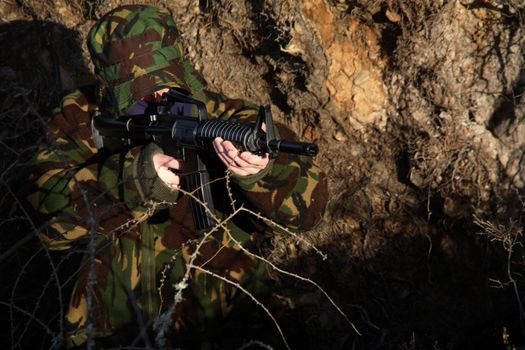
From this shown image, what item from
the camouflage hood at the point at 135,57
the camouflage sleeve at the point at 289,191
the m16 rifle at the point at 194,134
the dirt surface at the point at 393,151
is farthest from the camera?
the dirt surface at the point at 393,151

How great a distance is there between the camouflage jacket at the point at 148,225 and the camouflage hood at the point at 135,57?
195 millimetres

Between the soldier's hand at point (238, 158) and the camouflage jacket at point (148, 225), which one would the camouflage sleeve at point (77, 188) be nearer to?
the camouflage jacket at point (148, 225)

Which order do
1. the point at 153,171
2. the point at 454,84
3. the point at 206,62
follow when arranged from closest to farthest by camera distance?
the point at 153,171
the point at 454,84
the point at 206,62

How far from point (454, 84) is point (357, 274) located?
1.20 m

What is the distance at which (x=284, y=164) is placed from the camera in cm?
233

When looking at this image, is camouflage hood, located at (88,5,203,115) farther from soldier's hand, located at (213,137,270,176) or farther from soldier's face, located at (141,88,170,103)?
soldier's hand, located at (213,137,270,176)

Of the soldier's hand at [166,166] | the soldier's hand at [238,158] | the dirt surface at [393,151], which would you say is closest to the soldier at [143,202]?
the soldier's hand at [166,166]

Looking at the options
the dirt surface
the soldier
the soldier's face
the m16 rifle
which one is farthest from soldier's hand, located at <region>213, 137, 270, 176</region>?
the dirt surface

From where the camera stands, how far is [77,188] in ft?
8.07

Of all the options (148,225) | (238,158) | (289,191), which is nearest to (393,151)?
(289,191)

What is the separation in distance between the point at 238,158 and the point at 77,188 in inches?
33.2

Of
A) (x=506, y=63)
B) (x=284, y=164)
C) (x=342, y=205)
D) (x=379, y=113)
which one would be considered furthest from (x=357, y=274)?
(x=506, y=63)

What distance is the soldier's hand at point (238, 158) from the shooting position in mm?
2066

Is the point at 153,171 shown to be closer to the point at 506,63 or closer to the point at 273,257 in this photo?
the point at 273,257
